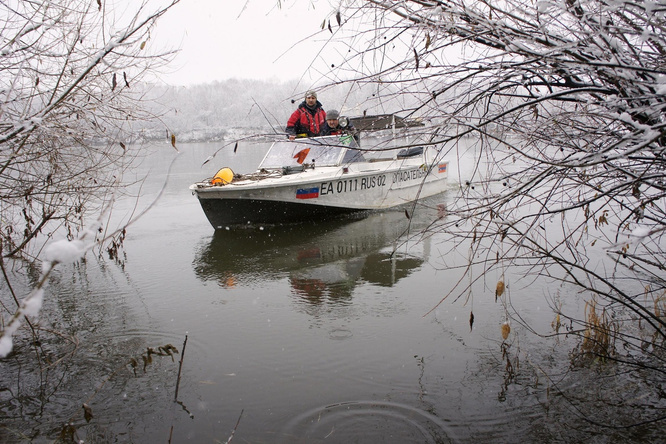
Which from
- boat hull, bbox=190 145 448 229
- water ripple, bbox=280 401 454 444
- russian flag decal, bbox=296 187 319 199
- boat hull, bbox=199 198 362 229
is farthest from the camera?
russian flag decal, bbox=296 187 319 199

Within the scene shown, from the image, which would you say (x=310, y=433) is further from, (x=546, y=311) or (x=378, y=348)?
(x=546, y=311)

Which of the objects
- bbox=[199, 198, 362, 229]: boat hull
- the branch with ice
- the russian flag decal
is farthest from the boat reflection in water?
the branch with ice

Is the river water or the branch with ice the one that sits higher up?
the branch with ice

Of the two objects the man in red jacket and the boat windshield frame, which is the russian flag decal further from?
the man in red jacket

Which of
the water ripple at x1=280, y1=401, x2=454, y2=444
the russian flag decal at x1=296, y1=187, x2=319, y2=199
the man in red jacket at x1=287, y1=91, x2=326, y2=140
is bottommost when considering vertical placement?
the water ripple at x1=280, y1=401, x2=454, y2=444

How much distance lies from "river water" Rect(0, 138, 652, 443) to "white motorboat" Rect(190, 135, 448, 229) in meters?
1.87

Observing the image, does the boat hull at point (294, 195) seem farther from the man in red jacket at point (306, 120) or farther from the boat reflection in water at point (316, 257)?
the man in red jacket at point (306, 120)

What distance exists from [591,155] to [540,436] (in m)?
2.02

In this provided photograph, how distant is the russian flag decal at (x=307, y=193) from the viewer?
10088mm

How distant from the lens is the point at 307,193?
10.2 m

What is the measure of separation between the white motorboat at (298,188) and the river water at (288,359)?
1.87 meters

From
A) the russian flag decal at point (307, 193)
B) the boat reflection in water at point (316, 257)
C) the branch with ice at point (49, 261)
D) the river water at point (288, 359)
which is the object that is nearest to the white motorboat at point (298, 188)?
the russian flag decal at point (307, 193)

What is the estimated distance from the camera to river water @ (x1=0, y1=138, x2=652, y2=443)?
3660mm

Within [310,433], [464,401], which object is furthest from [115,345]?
[464,401]
